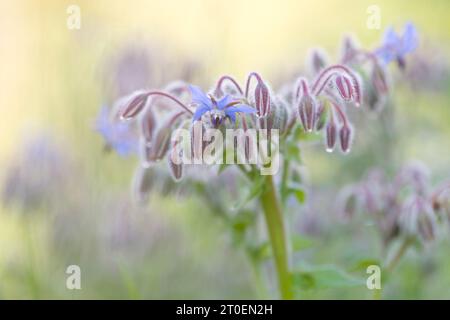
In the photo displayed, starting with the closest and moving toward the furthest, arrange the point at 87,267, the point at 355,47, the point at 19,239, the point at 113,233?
1. the point at 355,47
2. the point at 113,233
3. the point at 87,267
4. the point at 19,239

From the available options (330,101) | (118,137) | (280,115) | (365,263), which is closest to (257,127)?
(280,115)

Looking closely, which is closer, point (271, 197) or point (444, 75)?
point (271, 197)

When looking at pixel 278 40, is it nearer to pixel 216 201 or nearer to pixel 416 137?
pixel 416 137

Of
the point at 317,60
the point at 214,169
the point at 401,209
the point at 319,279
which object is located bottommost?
the point at 319,279

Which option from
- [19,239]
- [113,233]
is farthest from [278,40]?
[113,233]

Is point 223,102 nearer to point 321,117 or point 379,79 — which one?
point 321,117
